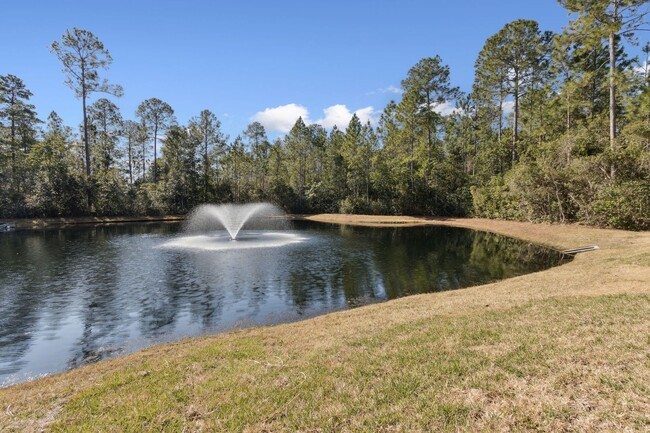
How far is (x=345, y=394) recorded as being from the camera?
14.9ft

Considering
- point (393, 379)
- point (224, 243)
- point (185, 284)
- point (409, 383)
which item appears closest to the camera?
A: point (409, 383)

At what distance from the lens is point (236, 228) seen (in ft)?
124

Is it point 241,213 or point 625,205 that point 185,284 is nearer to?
point 625,205

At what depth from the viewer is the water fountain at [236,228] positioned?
25.6 meters

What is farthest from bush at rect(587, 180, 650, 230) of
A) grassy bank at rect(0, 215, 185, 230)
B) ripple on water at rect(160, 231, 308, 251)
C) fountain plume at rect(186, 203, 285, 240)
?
grassy bank at rect(0, 215, 185, 230)

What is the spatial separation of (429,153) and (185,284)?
4224cm

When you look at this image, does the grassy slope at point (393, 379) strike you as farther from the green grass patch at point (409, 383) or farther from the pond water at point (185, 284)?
the pond water at point (185, 284)

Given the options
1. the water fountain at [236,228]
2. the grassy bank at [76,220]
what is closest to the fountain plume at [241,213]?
the water fountain at [236,228]

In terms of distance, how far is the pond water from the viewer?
368 inches

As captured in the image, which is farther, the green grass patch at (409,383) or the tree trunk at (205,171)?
the tree trunk at (205,171)

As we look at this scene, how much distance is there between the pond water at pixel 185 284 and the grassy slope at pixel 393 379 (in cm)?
243

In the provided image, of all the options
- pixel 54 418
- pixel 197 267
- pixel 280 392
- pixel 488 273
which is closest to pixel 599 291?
pixel 488 273

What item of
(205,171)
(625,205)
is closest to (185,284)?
(625,205)

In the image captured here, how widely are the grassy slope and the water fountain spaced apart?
17.5m
